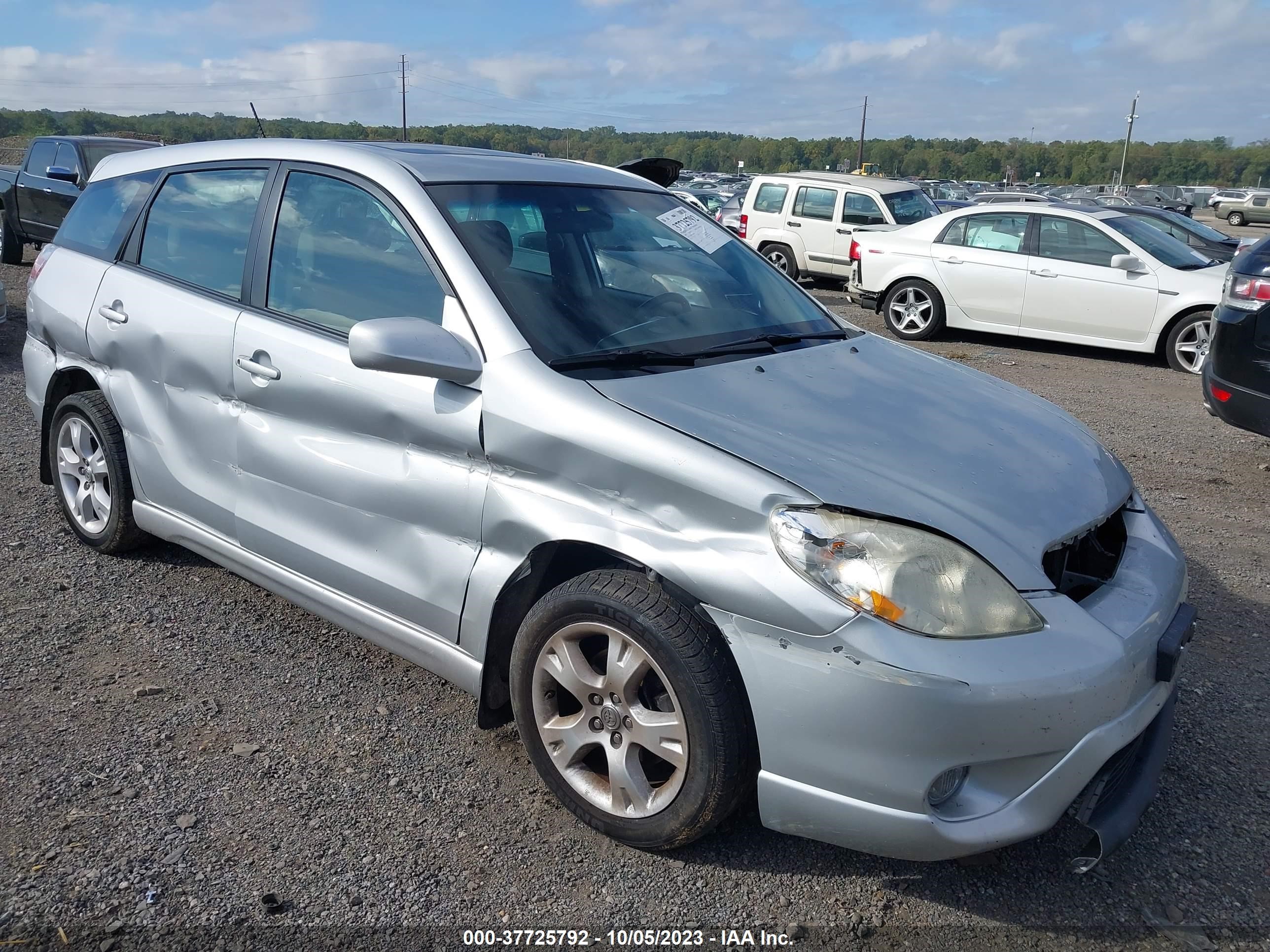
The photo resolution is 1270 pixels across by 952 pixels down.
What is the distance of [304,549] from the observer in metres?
3.27

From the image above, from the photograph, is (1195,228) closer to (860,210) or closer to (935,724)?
(860,210)

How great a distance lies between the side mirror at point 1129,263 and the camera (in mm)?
9656

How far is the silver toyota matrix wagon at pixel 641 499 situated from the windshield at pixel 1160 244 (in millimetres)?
7516

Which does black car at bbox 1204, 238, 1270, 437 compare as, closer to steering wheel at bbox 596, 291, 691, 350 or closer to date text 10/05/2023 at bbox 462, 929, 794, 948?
steering wheel at bbox 596, 291, 691, 350

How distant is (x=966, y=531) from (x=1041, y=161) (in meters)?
106

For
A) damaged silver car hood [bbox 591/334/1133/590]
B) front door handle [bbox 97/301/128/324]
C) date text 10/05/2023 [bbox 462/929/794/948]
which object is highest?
front door handle [bbox 97/301/128/324]

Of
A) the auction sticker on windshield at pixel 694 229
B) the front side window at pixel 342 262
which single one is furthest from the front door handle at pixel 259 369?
the auction sticker on windshield at pixel 694 229

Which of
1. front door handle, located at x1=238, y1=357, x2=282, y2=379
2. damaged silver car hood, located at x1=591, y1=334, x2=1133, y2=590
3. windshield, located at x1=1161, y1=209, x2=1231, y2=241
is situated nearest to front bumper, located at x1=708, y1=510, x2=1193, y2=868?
damaged silver car hood, located at x1=591, y1=334, x2=1133, y2=590

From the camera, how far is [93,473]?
430cm

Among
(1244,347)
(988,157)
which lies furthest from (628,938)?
(988,157)

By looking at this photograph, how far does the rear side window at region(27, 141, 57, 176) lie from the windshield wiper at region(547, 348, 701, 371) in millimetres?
13722

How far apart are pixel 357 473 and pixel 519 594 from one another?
0.69 metres

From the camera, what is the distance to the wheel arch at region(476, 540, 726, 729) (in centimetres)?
268

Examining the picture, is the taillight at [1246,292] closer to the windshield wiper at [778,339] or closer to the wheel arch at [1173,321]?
the windshield wiper at [778,339]
